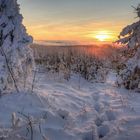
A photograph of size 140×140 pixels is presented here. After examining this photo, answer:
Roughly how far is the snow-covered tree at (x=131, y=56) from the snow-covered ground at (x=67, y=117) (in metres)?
1.70

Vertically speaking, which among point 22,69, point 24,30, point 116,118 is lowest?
point 116,118

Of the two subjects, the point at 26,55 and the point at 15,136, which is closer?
the point at 15,136

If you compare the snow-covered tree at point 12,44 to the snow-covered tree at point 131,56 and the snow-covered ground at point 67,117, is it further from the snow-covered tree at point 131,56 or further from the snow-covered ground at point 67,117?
the snow-covered tree at point 131,56

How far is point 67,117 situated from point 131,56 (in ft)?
17.3

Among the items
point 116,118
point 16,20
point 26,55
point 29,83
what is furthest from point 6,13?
point 116,118

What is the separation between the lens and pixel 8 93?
8078mm

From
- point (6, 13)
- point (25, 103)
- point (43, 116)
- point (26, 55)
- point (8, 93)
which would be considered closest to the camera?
point (43, 116)

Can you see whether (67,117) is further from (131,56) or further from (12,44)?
(131,56)

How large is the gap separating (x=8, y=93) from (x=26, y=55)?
1.76m

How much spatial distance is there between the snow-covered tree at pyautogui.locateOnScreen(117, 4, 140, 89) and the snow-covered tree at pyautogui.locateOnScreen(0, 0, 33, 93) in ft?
10.6

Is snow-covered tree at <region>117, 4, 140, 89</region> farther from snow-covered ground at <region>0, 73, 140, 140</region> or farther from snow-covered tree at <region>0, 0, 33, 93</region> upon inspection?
snow-covered tree at <region>0, 0, 33, 93</region>

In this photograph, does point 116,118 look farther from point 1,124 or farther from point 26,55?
point 26,55

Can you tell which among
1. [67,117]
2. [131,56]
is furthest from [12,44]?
[131,56]

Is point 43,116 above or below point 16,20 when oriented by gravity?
below
